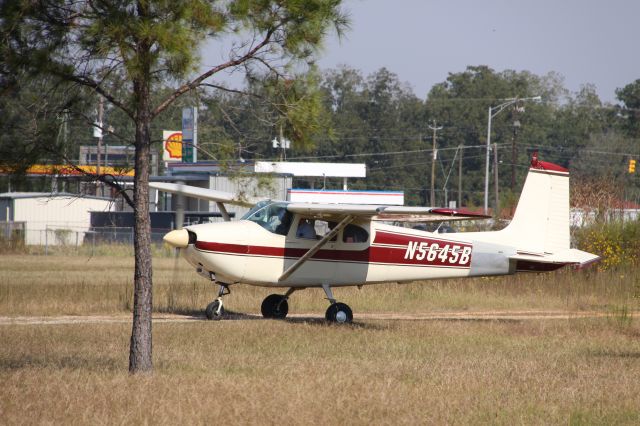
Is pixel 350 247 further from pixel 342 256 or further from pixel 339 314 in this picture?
pixel 339 314

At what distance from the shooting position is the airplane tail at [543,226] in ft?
69.1

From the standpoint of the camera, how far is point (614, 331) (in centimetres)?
1786

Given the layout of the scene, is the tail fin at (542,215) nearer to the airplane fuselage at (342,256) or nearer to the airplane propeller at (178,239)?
the airplane fuselage at (342,256)

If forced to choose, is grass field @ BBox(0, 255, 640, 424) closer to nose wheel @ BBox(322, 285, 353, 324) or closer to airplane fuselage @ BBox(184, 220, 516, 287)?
nose wheel @ BBox(322, 285, 353, 324)

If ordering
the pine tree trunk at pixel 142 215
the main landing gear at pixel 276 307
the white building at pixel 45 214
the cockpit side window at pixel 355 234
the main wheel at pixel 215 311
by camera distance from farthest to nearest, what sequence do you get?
the white building at pixel 45 214
the main landing gear at pixel 276 307
the cockpit side window at pixel 355 234
the main wheel at pixel 215 311
the pine tree trunk at pixel 142 215

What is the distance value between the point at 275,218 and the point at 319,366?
706cm

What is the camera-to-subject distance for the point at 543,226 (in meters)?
21.4

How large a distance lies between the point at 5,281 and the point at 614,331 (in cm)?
1787

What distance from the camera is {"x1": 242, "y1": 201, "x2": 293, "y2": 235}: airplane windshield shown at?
19656 millimetres

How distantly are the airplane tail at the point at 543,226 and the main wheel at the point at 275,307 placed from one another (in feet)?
16.4

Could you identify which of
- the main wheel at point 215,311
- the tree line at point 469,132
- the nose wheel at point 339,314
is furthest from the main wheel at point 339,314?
the tree line at point 469,132

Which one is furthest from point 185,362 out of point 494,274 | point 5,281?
point 5,281

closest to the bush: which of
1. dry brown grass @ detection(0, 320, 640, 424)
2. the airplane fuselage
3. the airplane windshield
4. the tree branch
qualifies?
the airplane fuselage

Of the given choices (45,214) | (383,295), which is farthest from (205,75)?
(45,214)
